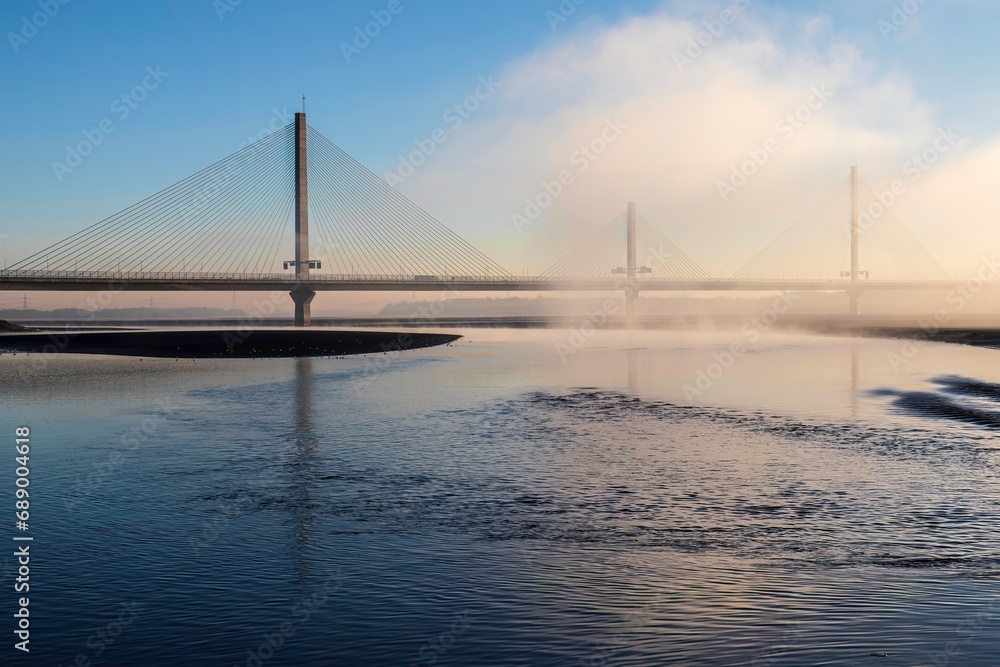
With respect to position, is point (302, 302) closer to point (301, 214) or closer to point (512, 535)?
point (301, 214)

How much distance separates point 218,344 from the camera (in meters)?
63.1

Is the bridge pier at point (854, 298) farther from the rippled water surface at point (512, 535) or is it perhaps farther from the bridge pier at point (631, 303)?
the rippled water surface at point (512, 535)

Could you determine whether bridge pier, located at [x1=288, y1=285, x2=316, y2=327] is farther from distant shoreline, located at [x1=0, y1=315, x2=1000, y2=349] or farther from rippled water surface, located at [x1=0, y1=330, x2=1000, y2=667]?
rippled water surface, located at [x1=0, y1=330, x2=1000, y2=667]

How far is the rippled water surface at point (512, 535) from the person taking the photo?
750cm

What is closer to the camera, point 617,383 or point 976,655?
point 976,655

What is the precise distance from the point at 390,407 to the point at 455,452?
8.84 m

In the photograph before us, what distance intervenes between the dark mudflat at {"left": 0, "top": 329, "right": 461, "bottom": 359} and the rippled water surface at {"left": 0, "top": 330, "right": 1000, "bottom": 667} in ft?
107

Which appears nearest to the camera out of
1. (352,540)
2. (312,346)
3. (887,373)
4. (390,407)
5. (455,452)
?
(352,540)

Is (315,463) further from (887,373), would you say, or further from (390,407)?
(887,373)

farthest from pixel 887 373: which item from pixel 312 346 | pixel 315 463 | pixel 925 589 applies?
pixel 312 346

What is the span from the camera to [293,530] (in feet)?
37.2

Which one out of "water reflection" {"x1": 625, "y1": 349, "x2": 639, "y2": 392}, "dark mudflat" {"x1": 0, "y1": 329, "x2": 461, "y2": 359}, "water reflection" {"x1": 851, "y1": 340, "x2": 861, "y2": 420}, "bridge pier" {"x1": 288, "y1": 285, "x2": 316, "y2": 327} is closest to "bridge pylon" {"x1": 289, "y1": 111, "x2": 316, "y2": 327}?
"bridge pier" {"x1": 288, "y1": 285, "x2": 316, "y2": 327}

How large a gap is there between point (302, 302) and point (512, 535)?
9768 cm

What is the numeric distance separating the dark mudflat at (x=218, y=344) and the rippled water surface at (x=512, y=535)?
1282 inches
